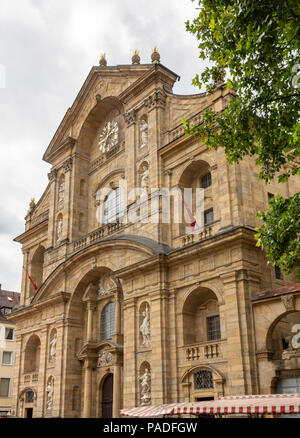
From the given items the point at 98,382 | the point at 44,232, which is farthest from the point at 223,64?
the point at 44,232

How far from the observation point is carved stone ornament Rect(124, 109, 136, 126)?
90.1 feet

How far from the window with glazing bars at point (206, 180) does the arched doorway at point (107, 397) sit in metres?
10.8

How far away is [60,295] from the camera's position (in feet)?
92.9

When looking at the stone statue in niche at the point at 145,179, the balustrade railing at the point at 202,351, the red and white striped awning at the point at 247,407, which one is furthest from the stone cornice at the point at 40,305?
the red and white striped awning at the point at 247,407

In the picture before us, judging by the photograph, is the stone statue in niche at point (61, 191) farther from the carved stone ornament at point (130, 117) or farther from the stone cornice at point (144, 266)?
the stone cornice at point (144, 266)

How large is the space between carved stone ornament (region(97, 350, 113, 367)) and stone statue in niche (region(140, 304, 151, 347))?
4056mm

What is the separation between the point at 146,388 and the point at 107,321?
20.5 ft

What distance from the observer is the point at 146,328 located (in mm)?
22312

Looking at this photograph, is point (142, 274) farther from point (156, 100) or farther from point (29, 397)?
point (29, 397)

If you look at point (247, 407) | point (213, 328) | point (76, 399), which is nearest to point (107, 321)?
point (76, 399)

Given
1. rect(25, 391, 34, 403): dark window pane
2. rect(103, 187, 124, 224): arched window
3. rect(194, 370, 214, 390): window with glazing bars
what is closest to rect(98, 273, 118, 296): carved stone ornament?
rect(103, 187, 124, 224): arched window

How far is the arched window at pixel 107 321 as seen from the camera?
87.2 feet

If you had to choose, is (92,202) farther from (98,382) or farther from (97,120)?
(98,382)

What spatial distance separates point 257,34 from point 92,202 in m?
20.9
